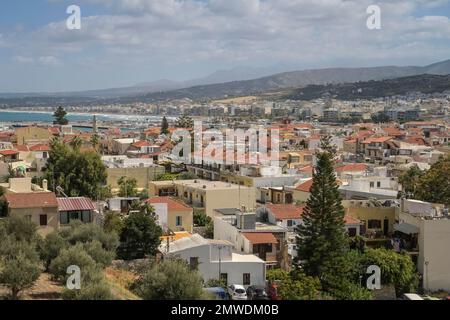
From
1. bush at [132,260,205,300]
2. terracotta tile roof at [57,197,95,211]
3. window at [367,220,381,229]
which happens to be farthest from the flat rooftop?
bush at [132,260,205,300]

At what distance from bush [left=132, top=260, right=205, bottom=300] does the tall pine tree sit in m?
7.13

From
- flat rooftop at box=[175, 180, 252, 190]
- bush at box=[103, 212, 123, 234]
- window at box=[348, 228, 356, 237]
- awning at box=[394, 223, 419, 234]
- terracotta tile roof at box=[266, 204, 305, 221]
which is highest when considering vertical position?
bush at box=[103, 212, 123, 234]

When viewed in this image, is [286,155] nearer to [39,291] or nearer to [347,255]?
[347,255]

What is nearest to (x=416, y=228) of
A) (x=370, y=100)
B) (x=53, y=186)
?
(x=53, y=186)

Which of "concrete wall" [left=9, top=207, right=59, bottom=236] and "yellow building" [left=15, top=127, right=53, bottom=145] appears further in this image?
"yellow building" [left=15, top=127, right=53, bottom=145]

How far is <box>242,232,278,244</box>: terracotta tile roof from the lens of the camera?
1934cm

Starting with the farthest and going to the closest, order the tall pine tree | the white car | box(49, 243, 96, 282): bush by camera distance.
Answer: the tall pine tree
the white car
box(49, 243, 96, 282): bush

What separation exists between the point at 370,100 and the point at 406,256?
168 meters

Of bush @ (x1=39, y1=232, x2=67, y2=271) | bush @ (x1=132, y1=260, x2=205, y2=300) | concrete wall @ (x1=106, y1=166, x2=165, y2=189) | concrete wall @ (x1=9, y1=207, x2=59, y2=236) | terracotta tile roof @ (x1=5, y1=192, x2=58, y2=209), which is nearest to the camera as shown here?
bush @ (x1=132, y1=260, x2=205, y2=300)

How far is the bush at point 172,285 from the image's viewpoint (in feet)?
35.9

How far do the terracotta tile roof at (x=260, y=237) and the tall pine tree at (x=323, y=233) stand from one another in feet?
2.68

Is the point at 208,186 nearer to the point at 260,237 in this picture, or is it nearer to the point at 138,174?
the point at 260,237

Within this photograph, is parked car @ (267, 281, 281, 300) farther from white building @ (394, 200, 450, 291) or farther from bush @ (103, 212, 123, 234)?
white building @ (394, 200, 450, 291)

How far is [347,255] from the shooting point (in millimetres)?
18953
